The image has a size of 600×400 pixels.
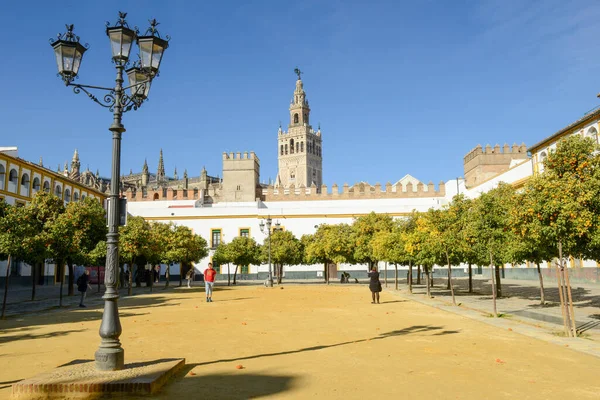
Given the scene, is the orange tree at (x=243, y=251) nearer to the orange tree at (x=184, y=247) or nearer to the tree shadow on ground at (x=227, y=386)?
the orange tree at (x=184, y=247)

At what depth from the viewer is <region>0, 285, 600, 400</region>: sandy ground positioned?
583 centimetres

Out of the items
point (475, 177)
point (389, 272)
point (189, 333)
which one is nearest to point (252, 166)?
point (389, 272)

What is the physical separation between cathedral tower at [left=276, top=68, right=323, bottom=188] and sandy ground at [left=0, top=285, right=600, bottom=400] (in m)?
97.5

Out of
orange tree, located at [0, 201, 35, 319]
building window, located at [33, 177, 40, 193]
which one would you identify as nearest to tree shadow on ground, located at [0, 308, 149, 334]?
orange tree, located at [0, 201, 35, 319]

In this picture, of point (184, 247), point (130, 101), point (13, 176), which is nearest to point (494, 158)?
point (184, 247)

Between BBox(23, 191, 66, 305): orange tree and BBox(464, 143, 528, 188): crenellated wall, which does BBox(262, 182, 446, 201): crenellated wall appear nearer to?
BBox(464, 143, 528, 188): crenellated wall

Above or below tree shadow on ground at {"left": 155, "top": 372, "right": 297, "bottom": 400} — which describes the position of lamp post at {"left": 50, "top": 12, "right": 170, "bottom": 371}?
above

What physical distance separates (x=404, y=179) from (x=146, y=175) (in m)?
56.8

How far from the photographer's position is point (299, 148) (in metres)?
113

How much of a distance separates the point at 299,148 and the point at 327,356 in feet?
348

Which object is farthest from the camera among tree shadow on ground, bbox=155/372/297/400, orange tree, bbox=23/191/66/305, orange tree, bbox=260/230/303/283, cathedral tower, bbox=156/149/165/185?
cathedral tower, bbox=156/149/165/185

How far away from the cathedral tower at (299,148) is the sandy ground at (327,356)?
9754cm

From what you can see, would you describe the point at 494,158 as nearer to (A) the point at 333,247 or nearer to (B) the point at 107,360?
(A) the point at 333,247

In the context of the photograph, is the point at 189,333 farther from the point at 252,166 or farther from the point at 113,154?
the point at 252,166
